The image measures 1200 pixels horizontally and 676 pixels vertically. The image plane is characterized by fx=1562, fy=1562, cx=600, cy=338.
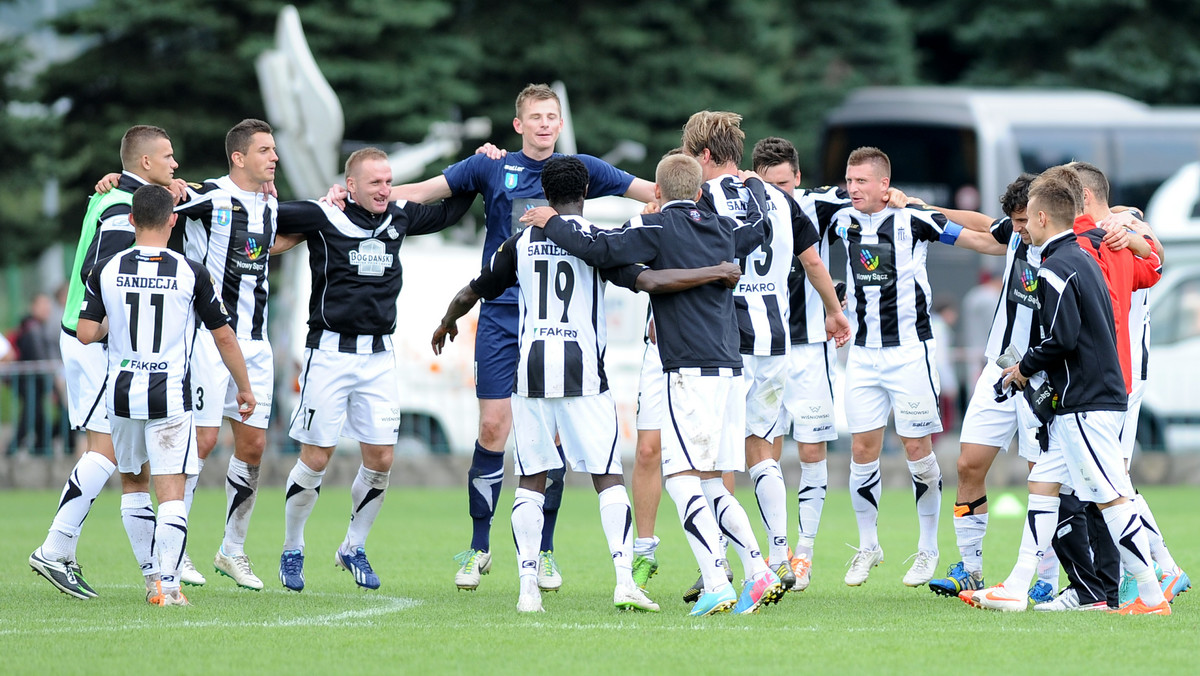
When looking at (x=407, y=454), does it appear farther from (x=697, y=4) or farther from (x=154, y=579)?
(x=697, y=4)

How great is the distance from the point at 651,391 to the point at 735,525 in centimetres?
93

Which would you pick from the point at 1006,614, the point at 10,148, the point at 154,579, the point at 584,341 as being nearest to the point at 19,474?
the point at 10,148

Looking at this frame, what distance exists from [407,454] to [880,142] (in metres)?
11.4

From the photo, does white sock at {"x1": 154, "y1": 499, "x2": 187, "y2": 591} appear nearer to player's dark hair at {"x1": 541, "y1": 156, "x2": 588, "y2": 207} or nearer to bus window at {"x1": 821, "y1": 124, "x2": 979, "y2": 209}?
player's dark hair at {"x1": 541, "y1": 156, "x2": 588, "y2": 207}

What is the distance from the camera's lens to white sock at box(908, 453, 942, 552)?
949 centimetres

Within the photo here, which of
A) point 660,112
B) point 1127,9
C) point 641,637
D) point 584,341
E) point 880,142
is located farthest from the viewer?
point 1127,9

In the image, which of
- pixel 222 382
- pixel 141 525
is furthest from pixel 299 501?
pixel 141 525

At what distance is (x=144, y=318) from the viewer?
27.2ft

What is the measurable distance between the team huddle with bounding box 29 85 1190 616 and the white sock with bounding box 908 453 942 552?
0.07 ft

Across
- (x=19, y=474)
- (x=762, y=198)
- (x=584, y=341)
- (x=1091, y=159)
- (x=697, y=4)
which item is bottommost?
(x=19, y=474)

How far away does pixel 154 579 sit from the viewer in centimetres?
862

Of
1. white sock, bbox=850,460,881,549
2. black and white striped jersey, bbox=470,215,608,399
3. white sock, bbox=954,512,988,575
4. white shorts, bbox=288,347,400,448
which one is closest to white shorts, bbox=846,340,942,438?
white sock, bbox=850,460,881,549

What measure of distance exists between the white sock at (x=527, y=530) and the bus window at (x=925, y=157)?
1740cm

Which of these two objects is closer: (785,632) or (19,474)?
(785,632)
